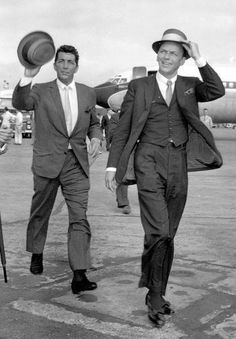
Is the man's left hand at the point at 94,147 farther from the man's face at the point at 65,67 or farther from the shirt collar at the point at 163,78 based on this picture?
the shirt collar at the point at 163,78

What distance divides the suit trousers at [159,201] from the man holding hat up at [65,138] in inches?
34.7

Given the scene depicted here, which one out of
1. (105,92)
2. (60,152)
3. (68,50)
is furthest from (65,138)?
(105,92)

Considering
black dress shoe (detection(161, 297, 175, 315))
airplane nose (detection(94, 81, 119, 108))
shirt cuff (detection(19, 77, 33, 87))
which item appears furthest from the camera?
airplane nose (detection(94, 81, 119, 108))

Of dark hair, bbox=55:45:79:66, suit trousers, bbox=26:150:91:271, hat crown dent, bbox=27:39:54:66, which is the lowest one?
suit trousers, bbox=26:150:91:271

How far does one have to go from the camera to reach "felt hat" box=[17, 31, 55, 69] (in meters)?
4.49

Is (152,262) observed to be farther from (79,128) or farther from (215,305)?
(79,128)

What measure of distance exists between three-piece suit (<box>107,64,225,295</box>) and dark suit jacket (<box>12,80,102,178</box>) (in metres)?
0.79

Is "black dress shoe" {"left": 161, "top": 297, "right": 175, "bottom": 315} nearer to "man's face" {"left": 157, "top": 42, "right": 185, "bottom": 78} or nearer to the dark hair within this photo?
"man's face" {"left": 157, "top": 42, "right": 185, "bottom": 78}

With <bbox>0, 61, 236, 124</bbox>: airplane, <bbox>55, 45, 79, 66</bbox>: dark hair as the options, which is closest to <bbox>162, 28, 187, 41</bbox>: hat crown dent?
<bbox>55, 45, 79, 66</bbox>: dark hair

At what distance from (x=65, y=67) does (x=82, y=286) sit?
5.88 feet

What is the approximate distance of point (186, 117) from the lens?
165 inches

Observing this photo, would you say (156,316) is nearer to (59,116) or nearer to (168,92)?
(168,92)

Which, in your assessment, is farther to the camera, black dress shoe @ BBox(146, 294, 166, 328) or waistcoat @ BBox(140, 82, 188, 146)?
waistcoat @ BBox(140, 82, 188, 146)

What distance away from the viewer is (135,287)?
477 centimetres
